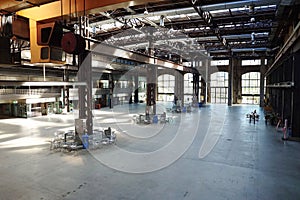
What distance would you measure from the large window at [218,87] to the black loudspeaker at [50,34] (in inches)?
1403

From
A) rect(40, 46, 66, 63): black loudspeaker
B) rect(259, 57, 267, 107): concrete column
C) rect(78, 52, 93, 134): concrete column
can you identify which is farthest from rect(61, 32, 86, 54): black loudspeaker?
rect(259, 57, 267, 107): concrete column

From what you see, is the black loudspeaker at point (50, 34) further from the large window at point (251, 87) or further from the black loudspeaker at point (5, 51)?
the large window at point (251, 87)

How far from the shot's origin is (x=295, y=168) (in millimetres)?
8484

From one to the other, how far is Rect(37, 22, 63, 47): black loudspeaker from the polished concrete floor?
184 inches

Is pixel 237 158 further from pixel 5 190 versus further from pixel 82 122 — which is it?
pixel 5 190

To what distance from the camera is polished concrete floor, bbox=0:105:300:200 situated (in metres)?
6.57

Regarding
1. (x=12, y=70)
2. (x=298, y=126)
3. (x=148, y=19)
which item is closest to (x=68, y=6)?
(x=148, y=19)

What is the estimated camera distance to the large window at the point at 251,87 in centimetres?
3644

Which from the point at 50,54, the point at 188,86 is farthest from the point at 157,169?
the point at 188,86

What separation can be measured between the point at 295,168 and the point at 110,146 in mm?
8693

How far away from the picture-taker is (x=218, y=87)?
129ft

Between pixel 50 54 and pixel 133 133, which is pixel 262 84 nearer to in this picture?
pixel 133 133

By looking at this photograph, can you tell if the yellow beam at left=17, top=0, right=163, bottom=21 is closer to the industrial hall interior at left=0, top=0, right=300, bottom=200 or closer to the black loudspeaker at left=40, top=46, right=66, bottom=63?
the industrial hall interior at left=0, top=0, right=300, bottom=200

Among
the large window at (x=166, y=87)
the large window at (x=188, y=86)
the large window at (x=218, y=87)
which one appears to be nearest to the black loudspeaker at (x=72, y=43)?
the large window at (x=218, y=87)
